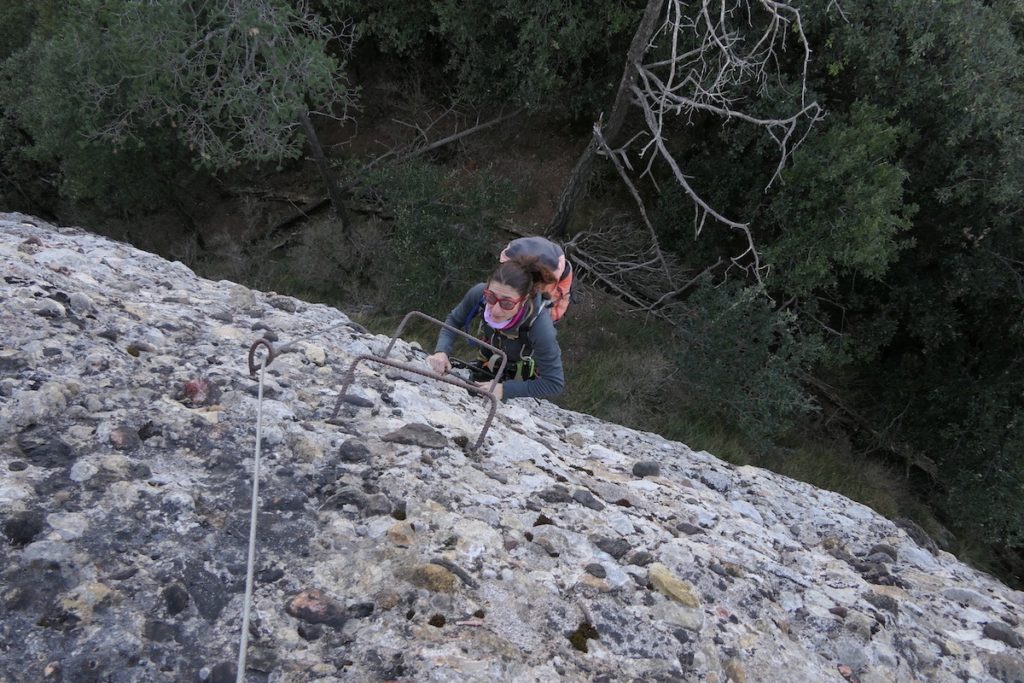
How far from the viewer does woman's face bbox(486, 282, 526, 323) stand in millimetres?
3277

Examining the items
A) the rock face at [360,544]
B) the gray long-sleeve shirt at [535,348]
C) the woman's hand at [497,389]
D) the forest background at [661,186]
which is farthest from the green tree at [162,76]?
the woman's hand at [497,389]

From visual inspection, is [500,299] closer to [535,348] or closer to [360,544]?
[535,348]

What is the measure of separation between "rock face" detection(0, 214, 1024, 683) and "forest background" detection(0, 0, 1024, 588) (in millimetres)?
4021

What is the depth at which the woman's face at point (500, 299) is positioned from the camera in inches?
129

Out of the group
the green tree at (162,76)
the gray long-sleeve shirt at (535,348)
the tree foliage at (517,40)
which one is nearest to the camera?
the gray long-sleeve shirt at (535,348)

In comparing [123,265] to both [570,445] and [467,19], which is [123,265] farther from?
[467,19]

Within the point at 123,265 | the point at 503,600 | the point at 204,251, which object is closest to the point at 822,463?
the point at 503,600

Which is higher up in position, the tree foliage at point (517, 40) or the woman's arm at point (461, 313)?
the tree foliage at point (517, 40)

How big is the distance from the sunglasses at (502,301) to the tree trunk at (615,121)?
210 inches

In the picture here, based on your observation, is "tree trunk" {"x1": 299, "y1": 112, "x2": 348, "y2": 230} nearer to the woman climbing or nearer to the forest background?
the forest background

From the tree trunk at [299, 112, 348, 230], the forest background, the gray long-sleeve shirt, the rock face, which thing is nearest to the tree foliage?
the forest background

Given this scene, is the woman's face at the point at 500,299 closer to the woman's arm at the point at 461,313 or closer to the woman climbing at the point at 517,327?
the woman climbing at the point at 517,327

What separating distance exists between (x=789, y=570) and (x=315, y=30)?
786 cm

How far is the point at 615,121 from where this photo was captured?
8500 millimetres
